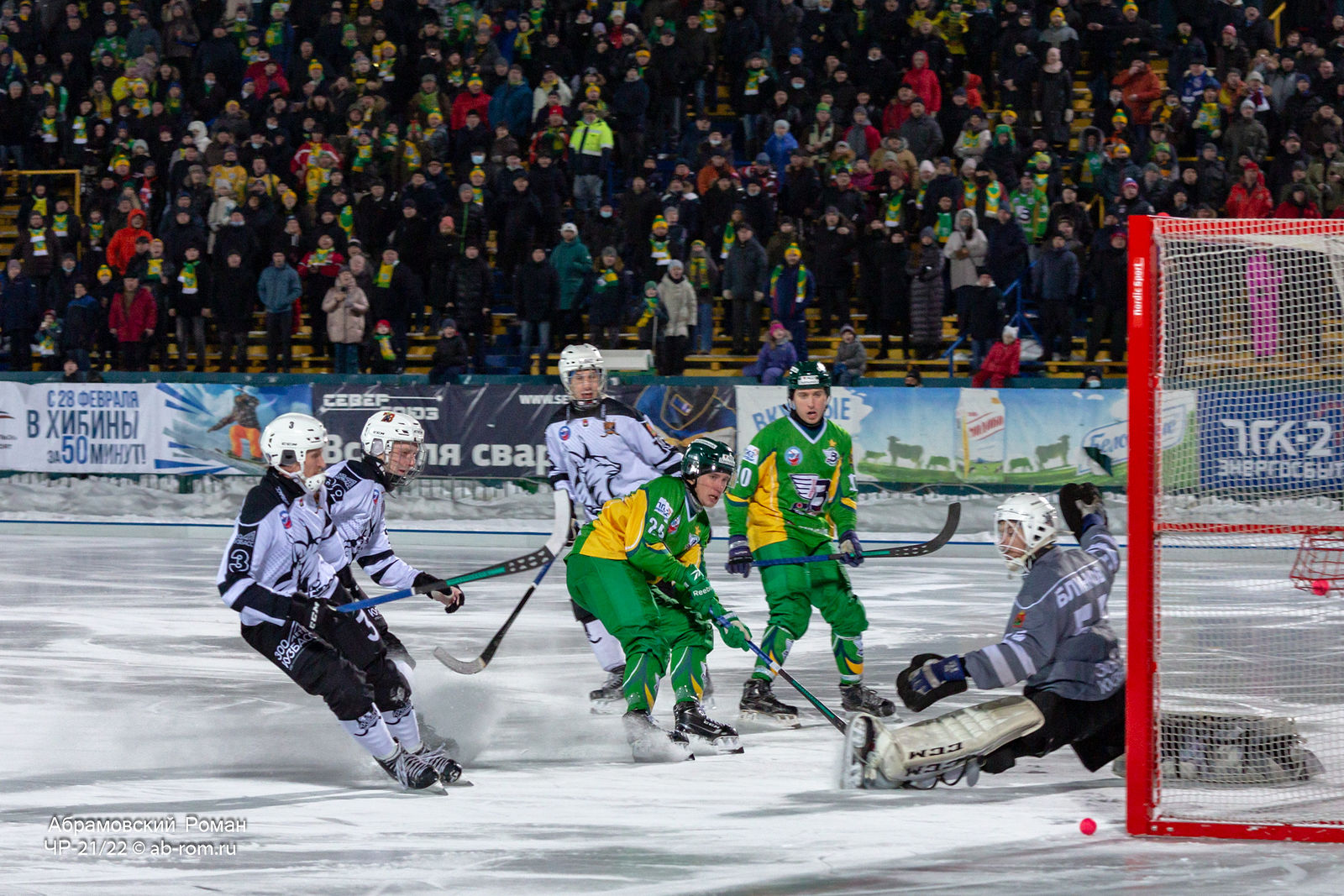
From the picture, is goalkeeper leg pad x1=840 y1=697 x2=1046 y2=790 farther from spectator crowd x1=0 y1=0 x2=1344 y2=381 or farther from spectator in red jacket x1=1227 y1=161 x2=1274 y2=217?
spectator in red jacket x1=1227 y1=161 x2=1274 y2=217

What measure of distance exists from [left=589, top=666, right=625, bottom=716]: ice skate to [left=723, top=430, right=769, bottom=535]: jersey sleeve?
2.97 ft

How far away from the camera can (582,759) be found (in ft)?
22.7

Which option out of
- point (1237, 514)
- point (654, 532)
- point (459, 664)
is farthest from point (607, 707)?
point (1237, 514)

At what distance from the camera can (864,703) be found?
25.5 ft

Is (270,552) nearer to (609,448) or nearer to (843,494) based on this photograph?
(609,448)

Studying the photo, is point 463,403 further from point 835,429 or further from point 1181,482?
point 1181,482

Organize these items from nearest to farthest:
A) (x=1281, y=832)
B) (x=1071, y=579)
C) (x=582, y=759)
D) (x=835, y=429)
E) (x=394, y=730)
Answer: (x=1281, y=832) < (x=1071, y=579) < (x=394, y=730) < (x=582, y=759) < (x=835, y=429)

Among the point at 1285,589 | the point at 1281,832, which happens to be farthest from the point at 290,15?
the point at 1281,832

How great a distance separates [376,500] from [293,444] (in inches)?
32.1

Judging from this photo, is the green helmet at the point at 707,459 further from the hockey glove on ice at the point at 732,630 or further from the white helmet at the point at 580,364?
the white helmet at the point at 580,364

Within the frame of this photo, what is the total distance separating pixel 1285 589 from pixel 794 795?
615 cm

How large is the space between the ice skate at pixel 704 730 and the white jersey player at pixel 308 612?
3.49ft

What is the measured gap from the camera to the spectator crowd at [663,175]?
52.1 feet

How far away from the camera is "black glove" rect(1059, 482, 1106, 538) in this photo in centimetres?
664
